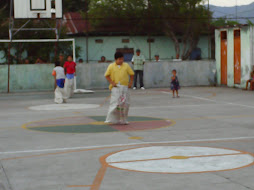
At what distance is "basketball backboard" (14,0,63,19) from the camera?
86.8 ft

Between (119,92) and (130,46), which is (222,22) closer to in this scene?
(130,46)

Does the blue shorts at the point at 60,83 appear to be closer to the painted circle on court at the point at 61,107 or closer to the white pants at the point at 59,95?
the white pants at the point at 59,95

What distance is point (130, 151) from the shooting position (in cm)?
898

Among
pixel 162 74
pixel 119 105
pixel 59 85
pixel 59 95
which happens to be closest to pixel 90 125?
pixel 119 105

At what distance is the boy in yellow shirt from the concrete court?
3.96ft

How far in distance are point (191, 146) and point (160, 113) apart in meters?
5.85

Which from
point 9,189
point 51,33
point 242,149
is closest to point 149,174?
point 9,189

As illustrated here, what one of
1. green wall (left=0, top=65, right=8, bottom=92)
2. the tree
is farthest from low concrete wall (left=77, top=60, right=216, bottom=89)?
the tree

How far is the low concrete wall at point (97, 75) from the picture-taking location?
25734mm

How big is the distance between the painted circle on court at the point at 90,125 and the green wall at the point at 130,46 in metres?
26.2

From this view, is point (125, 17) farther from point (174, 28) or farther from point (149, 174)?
point (149, 174)

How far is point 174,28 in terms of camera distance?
4400 cm

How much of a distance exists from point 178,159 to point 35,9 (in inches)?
786

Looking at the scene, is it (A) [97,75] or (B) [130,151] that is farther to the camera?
(A) [97,75]
